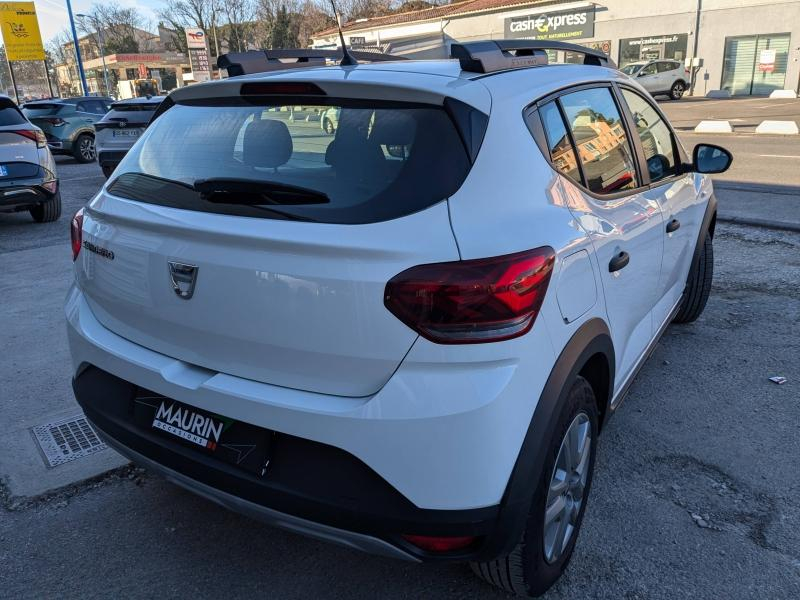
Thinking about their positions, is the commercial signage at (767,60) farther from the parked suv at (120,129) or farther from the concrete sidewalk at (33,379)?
the concrete sidewalk at (33,379)

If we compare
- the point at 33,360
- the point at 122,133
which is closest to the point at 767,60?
the point at 122,133

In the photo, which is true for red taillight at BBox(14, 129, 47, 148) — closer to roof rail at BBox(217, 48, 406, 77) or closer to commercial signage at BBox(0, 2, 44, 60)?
roof rail at BBox(217, 48, 406, 77)

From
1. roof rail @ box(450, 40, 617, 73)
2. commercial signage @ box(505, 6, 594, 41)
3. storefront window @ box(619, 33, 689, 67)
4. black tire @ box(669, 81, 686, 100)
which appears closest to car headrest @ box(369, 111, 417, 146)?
roof rail @ box(450, 40, 617, 73)

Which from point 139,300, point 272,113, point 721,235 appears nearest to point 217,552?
point 139,300

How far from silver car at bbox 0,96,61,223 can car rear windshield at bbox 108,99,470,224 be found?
6754 mm

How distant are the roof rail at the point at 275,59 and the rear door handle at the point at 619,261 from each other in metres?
1.45

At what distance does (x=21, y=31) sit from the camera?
40.3 m

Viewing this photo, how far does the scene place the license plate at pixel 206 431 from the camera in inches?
75.7

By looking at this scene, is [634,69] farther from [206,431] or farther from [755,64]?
[206,431]

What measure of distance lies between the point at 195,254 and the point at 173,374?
1.36ft

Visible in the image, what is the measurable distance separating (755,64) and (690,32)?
11.4 ft

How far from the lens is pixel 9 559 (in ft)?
8.20

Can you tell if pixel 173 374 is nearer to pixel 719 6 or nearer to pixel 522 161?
pixel 522 161

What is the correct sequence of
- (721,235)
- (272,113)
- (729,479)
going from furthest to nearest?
(721,235), (729,479), (272,113)
